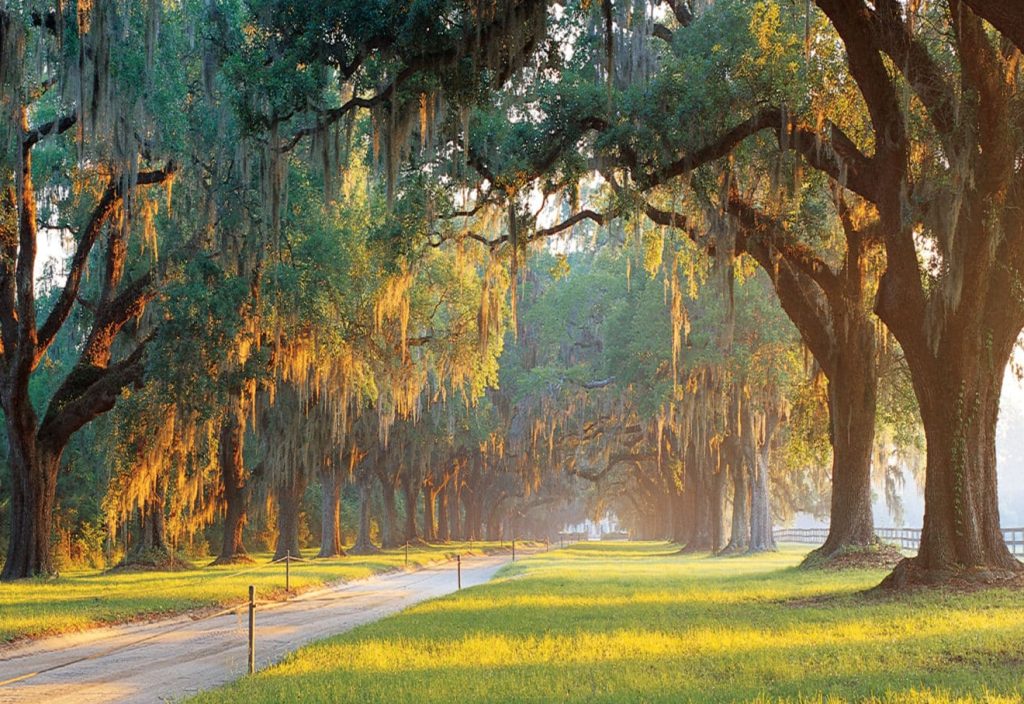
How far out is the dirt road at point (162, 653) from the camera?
33.6 feet

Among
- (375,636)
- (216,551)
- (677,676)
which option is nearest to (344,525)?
(216,551)

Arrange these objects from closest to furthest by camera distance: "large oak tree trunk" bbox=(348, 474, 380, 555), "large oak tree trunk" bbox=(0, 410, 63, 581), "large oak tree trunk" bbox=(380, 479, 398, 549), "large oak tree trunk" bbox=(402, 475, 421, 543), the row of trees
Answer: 1. the row of trees
2. "large oak tree trunk" bbox=(0, 410, 63, 581)
3. "large oak tree trunk" bbox=(348, 474, 380, 555)
4. "large oak tree trunk" bbox=(380, 479, 398, 549)
5. "large oak tree trunk" bbox=(402, 475, 421, 543)

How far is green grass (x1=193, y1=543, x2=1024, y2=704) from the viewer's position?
7824mm

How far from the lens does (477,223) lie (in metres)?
25.0

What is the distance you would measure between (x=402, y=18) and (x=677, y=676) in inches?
346

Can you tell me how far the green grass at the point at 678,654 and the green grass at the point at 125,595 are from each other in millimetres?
5218

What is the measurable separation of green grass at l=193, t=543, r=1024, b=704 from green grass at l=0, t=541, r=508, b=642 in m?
5.22

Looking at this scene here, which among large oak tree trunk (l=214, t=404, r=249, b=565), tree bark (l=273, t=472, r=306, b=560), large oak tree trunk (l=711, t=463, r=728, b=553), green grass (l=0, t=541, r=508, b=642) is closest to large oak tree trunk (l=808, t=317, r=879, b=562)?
green grass (l=0, t=541, r=508, b=642)

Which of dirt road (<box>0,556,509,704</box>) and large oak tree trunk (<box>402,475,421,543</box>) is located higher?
large oak tree trunk (<box>402,475,421,543</box>)

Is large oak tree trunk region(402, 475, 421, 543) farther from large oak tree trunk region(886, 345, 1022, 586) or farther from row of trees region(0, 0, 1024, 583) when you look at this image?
large oak tree trunk region(886, 345, 1022, 586)

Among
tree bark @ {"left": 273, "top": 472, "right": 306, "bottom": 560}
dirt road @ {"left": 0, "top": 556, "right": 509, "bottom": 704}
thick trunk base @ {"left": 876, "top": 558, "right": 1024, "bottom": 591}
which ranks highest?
tree bark @ {"left": 273, "top": 472, "right": 306, "bottom": 560}

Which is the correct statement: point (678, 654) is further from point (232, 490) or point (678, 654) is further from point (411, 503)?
point (411, 503)

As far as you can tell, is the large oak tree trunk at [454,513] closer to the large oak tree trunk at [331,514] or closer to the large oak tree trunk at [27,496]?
the large oak tree trunk at [331,514]

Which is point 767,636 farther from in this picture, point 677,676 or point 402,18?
point 402,18
